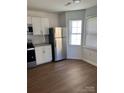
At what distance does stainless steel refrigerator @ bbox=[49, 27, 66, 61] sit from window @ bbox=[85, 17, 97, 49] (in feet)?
4.17

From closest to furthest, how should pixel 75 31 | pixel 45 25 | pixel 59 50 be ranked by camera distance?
1. pixel 45 25
2. pixel 59 50
3. pixel 75 31

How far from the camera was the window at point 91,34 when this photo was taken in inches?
235

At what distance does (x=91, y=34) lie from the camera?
6.27 m

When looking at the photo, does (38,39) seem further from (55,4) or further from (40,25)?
(55,4)

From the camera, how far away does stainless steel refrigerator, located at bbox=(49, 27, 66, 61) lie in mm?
6895

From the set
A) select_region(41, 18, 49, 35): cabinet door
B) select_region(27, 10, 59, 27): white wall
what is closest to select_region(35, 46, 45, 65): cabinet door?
select_region(41, 18, 49, 35): cabinet door

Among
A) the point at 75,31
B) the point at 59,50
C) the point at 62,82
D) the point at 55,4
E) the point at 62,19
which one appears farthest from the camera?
the point at 62,19

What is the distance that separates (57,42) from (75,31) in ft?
3.74

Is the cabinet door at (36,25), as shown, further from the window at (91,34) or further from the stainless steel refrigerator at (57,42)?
the window at (91,34)

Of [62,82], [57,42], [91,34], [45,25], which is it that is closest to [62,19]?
[45,25]

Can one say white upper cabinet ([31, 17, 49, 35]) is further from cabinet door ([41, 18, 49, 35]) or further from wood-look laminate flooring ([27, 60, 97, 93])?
wood-look laminate flooring ([27, 60, 97, 93])

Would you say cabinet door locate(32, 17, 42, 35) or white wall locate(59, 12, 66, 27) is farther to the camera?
white wall locate(59, 12, 66, 27)
